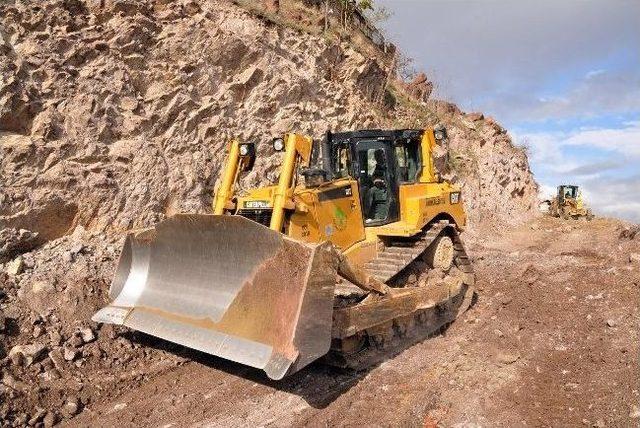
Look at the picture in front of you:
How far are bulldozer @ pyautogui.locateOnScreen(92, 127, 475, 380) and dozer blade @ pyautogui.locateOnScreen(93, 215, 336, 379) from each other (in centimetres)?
1

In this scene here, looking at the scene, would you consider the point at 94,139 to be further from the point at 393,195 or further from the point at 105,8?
the point at 393,195

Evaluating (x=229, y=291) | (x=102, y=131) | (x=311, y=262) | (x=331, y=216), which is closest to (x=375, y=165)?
(x=331, y=216)

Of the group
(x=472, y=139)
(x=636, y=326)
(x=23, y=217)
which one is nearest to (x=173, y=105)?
(x=23, y=217)

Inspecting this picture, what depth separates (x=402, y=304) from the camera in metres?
5.75

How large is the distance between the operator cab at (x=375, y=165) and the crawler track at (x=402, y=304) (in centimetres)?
49

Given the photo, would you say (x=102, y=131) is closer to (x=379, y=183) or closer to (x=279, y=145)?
(x=279, y=145)

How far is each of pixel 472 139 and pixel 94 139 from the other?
553 inches

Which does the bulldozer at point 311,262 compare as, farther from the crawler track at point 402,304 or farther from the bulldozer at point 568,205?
the bulldozer at point 568,205

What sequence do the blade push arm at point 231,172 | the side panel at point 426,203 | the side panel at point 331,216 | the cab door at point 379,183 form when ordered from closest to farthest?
the side panel at point 331,216
the blade push arm at point 231,172
the cab door at point 379,183
the side panel at point 426,203

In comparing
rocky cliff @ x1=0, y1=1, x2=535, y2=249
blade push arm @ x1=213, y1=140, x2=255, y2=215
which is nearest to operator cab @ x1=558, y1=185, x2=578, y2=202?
rocky cliff @ x1=0, y1=1, x2=535, y2=249

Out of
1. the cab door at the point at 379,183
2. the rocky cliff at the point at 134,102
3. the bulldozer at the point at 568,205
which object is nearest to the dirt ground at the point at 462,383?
the cab door at the point at 379,183

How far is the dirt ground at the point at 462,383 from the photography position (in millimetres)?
4566

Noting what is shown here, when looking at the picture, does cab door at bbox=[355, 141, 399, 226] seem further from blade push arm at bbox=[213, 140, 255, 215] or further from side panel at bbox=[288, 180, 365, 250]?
blade push arm at bbox=[213, 140, 255, 215]

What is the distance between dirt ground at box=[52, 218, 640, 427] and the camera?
15.0ft
